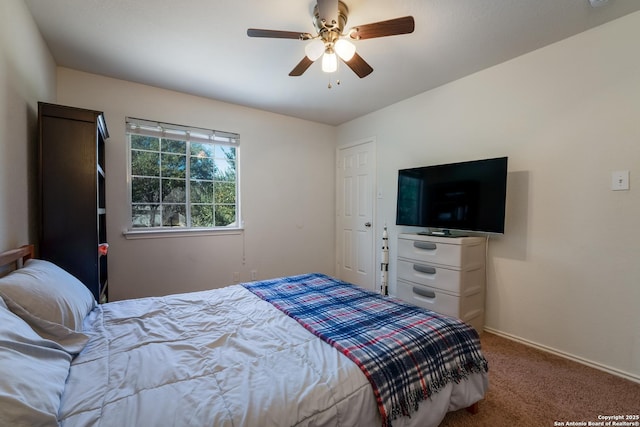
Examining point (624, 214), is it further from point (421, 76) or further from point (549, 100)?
point (421, 76)

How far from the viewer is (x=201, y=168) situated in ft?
11.2

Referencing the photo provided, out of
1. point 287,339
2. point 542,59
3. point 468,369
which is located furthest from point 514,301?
point 287,339

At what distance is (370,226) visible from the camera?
152 inches

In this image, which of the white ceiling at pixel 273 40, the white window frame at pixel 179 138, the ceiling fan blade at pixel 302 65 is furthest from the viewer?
the white window frame at pixel 179 138

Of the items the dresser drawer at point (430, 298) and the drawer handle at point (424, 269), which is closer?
the dresser drawer at point (430, 298)

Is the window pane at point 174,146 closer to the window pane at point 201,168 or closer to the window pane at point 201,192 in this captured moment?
the window pane at point 201,168

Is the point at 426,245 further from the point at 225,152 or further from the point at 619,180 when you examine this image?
the point at 225,152

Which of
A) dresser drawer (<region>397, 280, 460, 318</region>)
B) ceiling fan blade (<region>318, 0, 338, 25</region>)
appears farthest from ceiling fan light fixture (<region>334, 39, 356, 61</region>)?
dresser drawer (<region>397, 280, 460, 318</region>)

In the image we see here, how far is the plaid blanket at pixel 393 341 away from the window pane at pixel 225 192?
1973 millimetres

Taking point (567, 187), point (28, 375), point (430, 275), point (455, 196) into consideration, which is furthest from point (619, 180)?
point (28, 375)

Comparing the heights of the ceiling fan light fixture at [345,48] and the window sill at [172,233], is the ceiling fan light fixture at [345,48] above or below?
above

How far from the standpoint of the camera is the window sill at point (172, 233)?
2.94 meters

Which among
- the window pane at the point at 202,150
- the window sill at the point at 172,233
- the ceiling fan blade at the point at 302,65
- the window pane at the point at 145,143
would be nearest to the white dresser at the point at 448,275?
the ceiling fan blade at the point at 302,65

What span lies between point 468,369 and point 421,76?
2582mm
